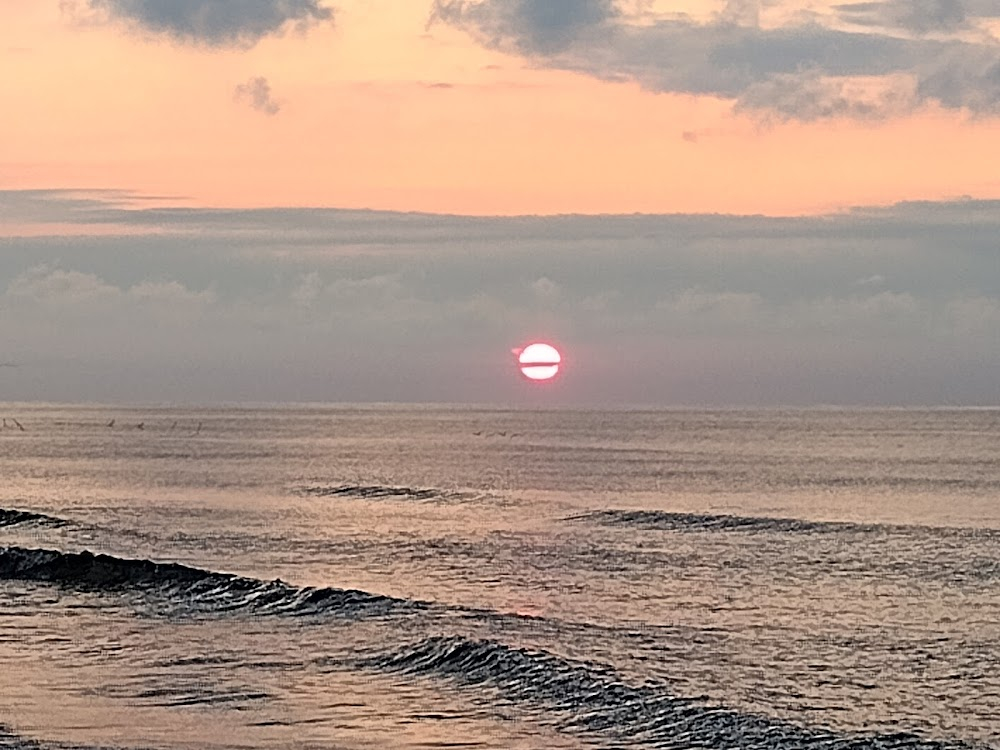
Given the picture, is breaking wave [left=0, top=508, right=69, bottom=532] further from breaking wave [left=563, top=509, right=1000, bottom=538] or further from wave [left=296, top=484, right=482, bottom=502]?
breaking wave [left=563, top=509, right=1000, bottom=538]

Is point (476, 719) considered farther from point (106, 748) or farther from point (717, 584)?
point (717, 584)

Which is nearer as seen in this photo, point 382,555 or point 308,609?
point 308,609

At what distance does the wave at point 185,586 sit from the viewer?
33438mm

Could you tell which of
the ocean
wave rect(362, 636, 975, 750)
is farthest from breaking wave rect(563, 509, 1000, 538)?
wave rect(362, 636, 975, 750)

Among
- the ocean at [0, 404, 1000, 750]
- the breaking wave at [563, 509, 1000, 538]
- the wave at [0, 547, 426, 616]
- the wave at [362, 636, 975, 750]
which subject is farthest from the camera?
the breaking wave at [563, 509, 1000, 538]

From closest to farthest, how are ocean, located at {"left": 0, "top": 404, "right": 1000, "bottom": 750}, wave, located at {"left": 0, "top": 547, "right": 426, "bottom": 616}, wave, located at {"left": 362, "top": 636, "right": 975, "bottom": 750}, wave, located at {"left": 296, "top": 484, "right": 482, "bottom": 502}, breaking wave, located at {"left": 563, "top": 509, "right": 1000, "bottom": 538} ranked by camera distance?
wave, located at {"left": 362, "top": 636, "right": 975, "bottom": 750} → ocean, located at {"left": 0, "top": 404, "right": 1000, "bottom": 750} → wave, located at {"left": 0, "top": 547, "right": 426, "bottom": 616} → breaking wave, located at {"left": 563, "top": 509, "right": 1000, "bottom": 538} → wave, located at {"left": 296, "top": 484, "right": 482, "bottom": 502}

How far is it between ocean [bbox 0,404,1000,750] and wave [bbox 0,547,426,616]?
0.13 metres

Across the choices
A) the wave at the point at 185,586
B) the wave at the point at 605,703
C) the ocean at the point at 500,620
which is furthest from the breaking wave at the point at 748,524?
the wave at the point at 605,703

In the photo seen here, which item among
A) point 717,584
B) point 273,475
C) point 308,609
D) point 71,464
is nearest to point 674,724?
point 308,609

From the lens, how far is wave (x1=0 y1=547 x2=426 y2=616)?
33.4 m

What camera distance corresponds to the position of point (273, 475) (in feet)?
311

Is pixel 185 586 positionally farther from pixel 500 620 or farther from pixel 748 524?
pixel 748 524

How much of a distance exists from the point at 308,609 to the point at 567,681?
35.4 ft

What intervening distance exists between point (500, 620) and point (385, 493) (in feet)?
156
